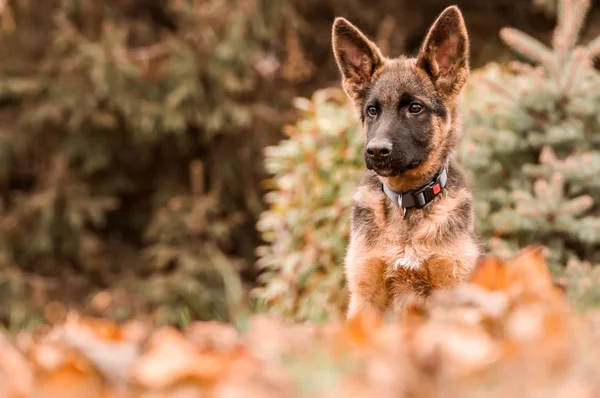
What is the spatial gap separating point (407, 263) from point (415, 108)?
1074 mm

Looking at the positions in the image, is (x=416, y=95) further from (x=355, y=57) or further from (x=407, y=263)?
(x=407, y=263)

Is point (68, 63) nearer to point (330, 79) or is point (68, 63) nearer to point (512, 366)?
point (330, 79)

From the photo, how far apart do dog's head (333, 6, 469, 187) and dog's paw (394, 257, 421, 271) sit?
1.74ft

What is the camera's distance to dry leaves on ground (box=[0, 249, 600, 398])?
155 centimetres

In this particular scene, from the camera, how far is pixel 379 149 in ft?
14.6

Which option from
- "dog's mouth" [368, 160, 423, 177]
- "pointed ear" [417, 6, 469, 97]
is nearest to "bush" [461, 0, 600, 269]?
"pointed ear" [417, 6, 469, 97]

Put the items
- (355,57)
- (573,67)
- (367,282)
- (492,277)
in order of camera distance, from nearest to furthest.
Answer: (492,277), (367,282), (355,57), (573,67)

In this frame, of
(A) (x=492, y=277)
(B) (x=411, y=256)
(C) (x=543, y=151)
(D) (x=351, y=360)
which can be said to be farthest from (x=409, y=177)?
(D) (x=351, y=360)

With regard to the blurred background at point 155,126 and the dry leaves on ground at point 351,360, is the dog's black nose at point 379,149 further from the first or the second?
the blurred background at point 155,126

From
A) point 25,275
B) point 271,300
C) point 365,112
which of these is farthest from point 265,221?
point 25,275

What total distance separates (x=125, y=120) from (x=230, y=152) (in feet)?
6.04

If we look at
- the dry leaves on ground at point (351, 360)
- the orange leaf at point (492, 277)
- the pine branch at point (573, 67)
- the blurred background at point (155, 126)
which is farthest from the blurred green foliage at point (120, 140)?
the dry leaves on ground at point (351, 360)

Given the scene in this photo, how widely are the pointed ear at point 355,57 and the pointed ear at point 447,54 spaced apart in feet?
1.19

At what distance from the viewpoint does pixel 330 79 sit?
13.8 metres
